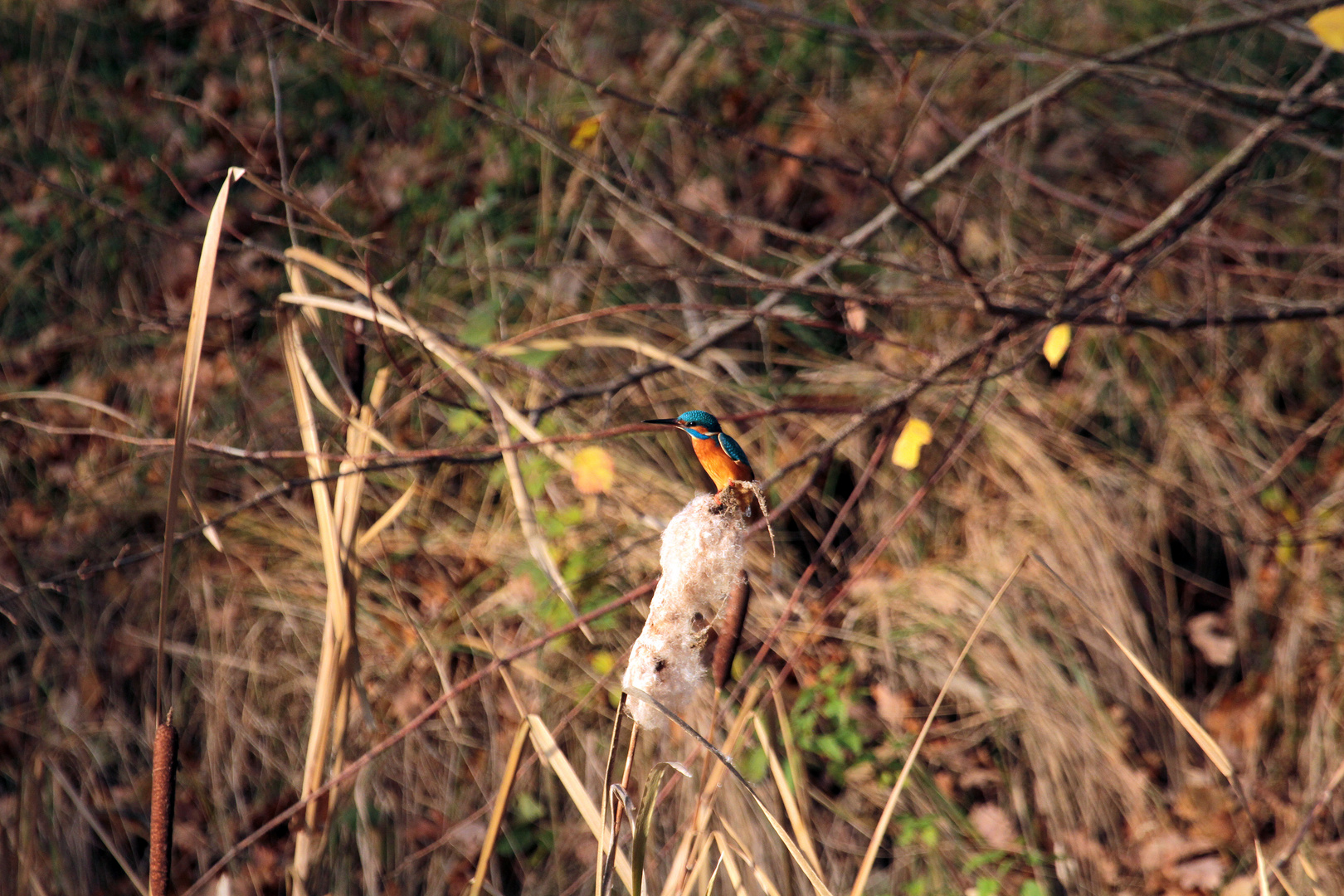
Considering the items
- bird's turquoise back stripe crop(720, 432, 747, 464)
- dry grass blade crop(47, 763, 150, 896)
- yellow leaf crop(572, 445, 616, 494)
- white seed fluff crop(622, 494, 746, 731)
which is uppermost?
bird's turquoise back stripe crop(720, 432, 747, 464)

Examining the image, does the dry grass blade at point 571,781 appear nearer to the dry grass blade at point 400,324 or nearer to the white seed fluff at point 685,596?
the white seed fluff at point 685,596

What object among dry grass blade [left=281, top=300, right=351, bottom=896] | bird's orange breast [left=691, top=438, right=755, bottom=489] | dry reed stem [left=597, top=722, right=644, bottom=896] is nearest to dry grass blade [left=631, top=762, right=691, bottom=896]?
dry reed stem [left=597, top=722, right=644, bottom=896]

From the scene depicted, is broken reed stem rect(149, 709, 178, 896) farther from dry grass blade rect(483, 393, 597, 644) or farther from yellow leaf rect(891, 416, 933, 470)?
yellow leaf rect(891, 416, 933, 470)

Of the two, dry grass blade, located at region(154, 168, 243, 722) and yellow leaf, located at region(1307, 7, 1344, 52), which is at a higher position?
yellow leaf, located at region(1307, 7, 1344, 52)

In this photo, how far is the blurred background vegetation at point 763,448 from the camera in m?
2.32

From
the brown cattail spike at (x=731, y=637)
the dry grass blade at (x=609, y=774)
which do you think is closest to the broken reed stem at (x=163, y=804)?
the dry grass blade at (x=609, y=774)

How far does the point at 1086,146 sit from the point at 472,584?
106 inches

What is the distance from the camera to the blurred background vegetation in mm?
2324

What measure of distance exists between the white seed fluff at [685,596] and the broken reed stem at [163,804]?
1.70 ft

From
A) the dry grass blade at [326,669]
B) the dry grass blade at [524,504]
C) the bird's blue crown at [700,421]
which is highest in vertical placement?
the bird's blue crown at [700,421]

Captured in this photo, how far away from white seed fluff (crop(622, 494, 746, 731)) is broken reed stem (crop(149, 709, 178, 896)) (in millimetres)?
519

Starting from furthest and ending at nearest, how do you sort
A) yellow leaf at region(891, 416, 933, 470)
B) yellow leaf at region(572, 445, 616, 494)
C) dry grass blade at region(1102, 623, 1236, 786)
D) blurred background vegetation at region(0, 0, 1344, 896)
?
blurred background vegetation at region(0, 0, 1344, 896), yellow leaf at region(891, 416, 933, 470), yellow leaf at region(572, 445, 616, 494), dry grass blade at region(1102, 623, 1236, 786)

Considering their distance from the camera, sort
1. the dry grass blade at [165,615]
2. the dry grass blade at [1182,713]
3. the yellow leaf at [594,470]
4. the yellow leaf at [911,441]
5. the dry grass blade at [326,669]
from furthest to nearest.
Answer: the yellow leaf at [911,441] < the yellow leaf at [594,470] < the dry grass blade at [326,669] < the dry grass blade at [1182,713] < the dry grass blade at [165,615]

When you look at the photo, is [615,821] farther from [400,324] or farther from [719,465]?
[400,324]
